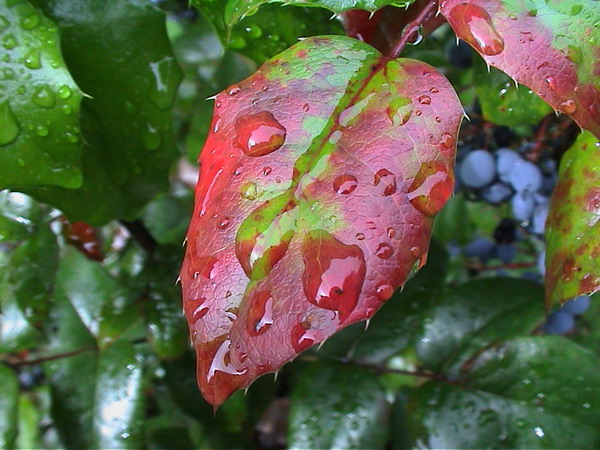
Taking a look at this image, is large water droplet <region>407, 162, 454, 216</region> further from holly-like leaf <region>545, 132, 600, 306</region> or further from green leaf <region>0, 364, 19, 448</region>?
green leaf <region>0, 364, 19, 448</region>

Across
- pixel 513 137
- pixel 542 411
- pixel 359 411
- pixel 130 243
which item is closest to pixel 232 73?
pixel 130 243

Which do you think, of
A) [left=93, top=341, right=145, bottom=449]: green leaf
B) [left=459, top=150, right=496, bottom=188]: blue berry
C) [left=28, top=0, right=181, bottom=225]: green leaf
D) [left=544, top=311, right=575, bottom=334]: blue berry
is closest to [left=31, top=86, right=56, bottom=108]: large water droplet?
[left=28, top=0, right=181, bottom=225]: green leaf

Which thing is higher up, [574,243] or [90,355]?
[574,243]

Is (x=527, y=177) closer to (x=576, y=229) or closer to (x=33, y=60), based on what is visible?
(x=576, y=229)

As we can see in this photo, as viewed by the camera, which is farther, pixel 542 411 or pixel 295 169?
pixel 542 411

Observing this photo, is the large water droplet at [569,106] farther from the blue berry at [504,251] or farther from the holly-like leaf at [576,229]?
the blue berry at [504,251]

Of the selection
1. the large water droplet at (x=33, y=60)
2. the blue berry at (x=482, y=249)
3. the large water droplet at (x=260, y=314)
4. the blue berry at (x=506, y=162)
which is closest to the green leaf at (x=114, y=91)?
the large water droplet at (x=33, y=60)

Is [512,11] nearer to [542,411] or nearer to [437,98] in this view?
[437,98]
